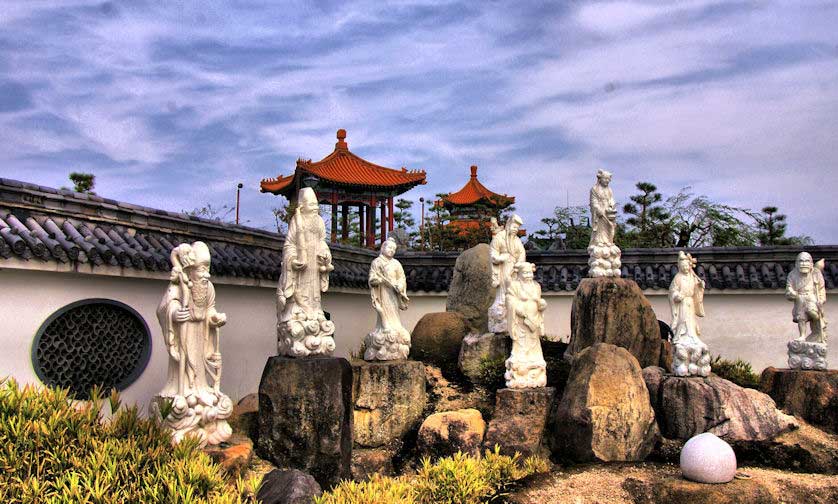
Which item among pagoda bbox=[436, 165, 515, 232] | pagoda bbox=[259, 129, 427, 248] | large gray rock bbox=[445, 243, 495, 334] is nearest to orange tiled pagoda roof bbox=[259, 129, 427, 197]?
pagoda bbox=[259, 129, 427, 248]

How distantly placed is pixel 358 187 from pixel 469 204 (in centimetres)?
488

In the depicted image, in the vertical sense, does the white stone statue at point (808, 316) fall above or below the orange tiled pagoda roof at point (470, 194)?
below

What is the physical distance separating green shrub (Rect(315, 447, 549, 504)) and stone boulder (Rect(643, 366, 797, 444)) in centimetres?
237

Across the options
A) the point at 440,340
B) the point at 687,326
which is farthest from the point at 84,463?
the point at 687,326

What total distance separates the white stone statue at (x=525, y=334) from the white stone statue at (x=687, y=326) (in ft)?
6.80

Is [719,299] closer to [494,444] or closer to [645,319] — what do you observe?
[645,319]

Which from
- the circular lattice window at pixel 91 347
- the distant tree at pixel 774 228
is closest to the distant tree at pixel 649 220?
the distant tree at pixel 774 228

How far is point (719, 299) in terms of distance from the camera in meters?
15.2

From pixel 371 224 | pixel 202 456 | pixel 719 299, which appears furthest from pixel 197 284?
pixel 371 224

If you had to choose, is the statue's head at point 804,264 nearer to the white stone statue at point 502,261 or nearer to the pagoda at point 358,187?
the white stone statue at point 502,261

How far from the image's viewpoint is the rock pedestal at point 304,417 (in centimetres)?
864

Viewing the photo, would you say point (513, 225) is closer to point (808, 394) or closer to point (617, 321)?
point (617, 321)

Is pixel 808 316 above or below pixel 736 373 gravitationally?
above

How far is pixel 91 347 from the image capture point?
9.47 m
